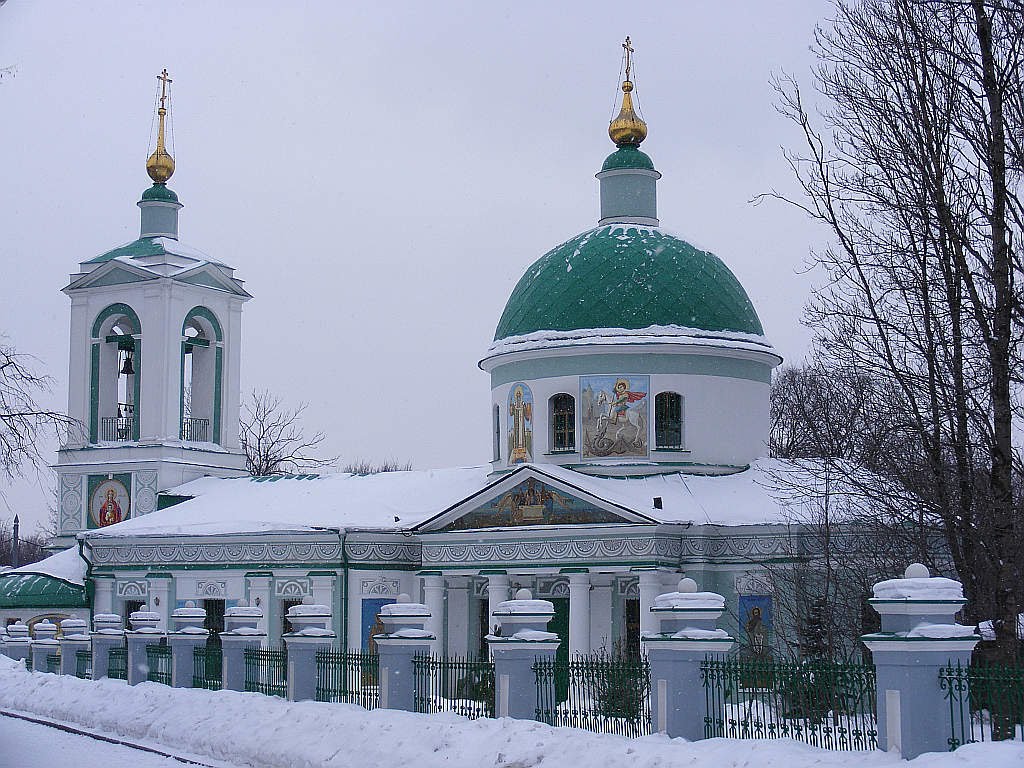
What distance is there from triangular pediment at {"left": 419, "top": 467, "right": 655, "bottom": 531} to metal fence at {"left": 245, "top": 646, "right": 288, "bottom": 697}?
611 cm

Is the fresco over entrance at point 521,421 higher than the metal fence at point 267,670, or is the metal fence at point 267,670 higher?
the fresco over entrance at point 521,421

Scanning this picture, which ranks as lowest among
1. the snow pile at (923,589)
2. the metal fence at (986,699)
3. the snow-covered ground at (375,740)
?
the snow-covered ground at (375,740)

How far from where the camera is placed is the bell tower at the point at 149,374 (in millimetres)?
30188

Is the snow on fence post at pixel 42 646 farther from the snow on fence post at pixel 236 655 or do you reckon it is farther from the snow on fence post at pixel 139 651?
the snow on fence post at pixel 236 655

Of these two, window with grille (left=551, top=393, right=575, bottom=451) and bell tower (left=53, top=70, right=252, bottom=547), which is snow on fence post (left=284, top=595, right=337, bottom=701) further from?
bell tower (left=53, top=70, right=252, bottom=547)

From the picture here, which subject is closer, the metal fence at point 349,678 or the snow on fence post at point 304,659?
the metal fence at point 349,678

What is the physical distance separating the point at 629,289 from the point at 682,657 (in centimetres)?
1357

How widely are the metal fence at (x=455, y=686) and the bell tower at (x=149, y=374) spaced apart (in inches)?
585

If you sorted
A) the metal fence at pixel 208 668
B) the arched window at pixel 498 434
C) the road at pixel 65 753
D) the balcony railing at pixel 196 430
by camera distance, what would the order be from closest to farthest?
the road at pixel 65 753
the metal fence at pixel 208 668
the arched window at pixel 498 434
the balcony railing at pixel 196 430

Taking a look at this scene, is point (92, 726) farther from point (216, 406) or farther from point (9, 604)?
point (216, 406)

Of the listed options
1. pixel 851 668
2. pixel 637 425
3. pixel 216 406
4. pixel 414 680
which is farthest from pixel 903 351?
pixel 216 406

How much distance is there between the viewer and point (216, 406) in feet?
104

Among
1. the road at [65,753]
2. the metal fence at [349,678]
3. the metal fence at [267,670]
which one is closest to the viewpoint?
the road at [65,753]

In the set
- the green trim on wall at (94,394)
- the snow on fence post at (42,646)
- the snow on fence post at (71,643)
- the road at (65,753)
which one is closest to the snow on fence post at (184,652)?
the road at (65,753)
